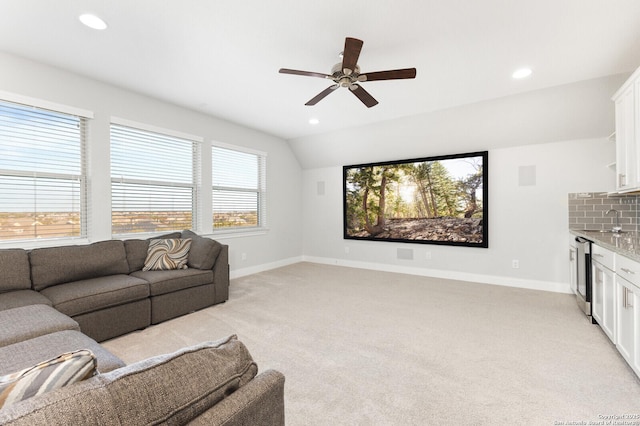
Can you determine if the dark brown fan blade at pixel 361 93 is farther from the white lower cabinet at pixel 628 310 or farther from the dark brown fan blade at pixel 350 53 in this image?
the white lower cabinet at pixel 628 310

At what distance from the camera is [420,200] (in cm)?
522

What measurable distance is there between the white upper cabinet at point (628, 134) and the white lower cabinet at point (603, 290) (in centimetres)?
70

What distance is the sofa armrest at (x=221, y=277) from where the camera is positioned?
362cm

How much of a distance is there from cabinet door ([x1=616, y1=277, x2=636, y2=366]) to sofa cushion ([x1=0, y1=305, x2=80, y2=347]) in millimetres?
3733

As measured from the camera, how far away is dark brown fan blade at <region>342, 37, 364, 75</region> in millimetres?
2127

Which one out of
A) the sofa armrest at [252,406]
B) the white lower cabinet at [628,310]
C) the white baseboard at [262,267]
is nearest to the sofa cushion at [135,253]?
the white baseboard at [262,267]

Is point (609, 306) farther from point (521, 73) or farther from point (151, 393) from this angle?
point (151, 393)

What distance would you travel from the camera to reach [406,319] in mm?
3166

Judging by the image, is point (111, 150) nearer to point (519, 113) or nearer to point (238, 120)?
point (238, 120)

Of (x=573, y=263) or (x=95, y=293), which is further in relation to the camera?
(x=573, y=263)

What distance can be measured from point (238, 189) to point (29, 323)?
358cm

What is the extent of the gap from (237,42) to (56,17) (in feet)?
4.47

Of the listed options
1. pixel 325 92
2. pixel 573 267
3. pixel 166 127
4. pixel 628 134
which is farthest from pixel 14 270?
pixel 573 267

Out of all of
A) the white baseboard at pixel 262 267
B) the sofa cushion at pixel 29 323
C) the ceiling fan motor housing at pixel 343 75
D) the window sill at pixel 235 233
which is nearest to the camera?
the sofa cushion at pixel 29 323
